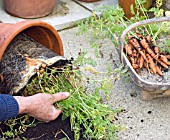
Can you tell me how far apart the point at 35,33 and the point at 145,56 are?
2.24 ft

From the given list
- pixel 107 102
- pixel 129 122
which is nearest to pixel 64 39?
pixel 107 102

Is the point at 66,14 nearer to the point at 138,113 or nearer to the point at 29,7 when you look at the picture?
the point at 29,7

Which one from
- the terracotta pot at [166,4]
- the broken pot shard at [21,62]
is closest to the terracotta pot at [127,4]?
the terracotta pot at [166,4]

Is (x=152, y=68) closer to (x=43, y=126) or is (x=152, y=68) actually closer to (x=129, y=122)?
(x=129, y=122)

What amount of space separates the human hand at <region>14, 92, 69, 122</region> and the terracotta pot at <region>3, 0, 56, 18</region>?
4.31ft

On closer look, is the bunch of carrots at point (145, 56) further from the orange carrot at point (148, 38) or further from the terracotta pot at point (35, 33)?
the terracotta pot at point (35, 33)

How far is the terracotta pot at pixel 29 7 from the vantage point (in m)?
3.39

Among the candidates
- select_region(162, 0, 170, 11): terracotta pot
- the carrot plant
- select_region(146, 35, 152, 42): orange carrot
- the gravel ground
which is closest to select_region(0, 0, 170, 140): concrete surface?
the gravel ground

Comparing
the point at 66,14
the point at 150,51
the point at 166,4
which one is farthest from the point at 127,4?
the point at 150,51

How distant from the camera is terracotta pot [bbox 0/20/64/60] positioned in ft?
7.68

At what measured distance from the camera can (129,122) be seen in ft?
8.16

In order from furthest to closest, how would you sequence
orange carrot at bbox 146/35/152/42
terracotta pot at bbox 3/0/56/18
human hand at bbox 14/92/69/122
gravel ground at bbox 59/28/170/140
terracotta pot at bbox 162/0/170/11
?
1. terracotta pot at bbox 162/0/170/11
2. terracotta pot at bbox 3/0/56/18
3. orange carrot at bbox 146/35/152/42
4. gravel ground at bbox 59/28/170/140
5. human hand at bbox 14/92/69/122

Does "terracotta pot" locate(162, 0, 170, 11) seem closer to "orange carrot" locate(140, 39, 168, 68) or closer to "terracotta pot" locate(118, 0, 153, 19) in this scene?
"terracotta pot" locate(118, 0, 153, 19)

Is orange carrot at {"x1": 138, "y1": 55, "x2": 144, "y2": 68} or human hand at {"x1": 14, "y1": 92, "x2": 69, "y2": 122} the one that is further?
orange carrot at {"x1": 138, "y1": 55, "x2": 144, "y2": 68}
